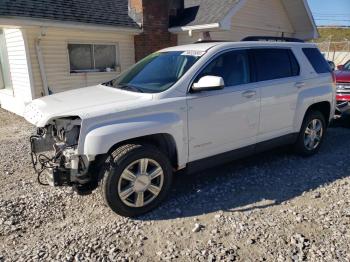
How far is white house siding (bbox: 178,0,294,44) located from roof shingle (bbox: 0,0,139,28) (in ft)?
8.22

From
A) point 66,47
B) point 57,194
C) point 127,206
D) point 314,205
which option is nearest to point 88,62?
point 66,47

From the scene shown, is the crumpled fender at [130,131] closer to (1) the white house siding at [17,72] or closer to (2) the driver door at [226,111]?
(2) the driver door at [226,111]

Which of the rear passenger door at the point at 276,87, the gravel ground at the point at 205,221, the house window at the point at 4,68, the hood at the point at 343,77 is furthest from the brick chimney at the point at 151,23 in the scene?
the gravel ground at the point at 205,221

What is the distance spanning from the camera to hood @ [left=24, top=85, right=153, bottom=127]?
3.40 m

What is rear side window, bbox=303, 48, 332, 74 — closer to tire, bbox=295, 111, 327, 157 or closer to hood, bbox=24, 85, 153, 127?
tire, bbox=295, 111, 327, 157

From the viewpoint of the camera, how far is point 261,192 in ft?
14.1

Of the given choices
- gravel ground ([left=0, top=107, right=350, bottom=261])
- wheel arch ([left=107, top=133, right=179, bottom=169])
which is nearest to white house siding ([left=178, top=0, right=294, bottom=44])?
gravel ground ([left=0, top=107, right=350, bottom=261])

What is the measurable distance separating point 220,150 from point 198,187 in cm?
63

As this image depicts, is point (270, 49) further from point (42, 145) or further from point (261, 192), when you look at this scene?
point (42, 145)

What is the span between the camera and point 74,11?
10.2 metres

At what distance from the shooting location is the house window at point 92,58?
10352 mm

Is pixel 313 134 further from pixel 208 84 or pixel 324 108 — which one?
pixel 208 84

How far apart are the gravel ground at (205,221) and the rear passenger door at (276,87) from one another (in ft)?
2.29

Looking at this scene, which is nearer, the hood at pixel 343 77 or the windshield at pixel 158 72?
the windshield at pixel 158 72
